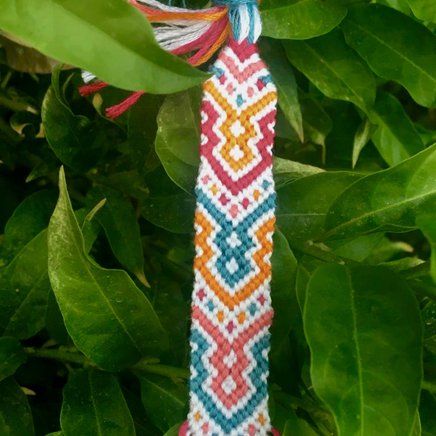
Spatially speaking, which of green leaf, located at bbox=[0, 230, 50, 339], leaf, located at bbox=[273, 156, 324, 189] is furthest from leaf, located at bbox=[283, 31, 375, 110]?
green leaf, located at bbox=[0, 230, 50, 339]

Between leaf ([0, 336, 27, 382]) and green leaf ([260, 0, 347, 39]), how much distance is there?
375 millimetres

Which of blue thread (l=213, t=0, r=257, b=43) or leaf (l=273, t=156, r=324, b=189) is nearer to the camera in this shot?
blue thread (l=213, t=0, r=257, b=43)

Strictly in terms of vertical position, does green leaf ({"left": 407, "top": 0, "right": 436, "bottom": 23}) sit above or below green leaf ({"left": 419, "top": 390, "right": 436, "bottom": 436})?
above

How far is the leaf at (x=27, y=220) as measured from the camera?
0.67 meters

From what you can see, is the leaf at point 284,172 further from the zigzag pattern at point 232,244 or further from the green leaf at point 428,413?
the green leaf at point 428,413

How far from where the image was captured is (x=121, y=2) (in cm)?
40

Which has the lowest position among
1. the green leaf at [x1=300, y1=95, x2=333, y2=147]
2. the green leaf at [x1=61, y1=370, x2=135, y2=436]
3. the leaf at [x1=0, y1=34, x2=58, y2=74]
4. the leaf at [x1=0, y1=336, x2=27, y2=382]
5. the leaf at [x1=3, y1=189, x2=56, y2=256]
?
the green leaf at [x1=61, y1=370, x2=135, y2=436]

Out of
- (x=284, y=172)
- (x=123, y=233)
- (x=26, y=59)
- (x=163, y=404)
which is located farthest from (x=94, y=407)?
(x=26, y=59)

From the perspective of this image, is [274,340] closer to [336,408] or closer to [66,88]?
[336,408]

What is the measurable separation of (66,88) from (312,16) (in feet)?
0.91

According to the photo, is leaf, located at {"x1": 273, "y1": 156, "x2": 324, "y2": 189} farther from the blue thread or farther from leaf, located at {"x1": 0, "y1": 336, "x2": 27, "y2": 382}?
leaf, located at {"x1": 0, "y1": 336, "x2": 27, "y2": 382}

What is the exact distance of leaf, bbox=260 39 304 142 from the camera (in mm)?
651

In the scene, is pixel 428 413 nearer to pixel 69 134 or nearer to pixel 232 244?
pixel 232 244

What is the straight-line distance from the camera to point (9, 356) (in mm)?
612
